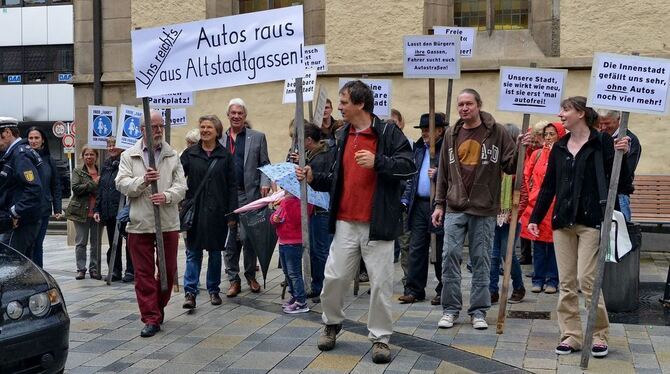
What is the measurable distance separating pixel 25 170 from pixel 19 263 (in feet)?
8.89

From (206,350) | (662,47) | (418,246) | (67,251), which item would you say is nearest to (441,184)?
(418,246)

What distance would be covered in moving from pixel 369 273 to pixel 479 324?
1.34 m

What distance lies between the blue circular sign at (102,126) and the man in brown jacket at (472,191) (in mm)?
5149

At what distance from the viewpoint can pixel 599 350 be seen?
248 inches

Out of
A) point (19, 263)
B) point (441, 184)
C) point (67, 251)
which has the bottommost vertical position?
point (67, 251)

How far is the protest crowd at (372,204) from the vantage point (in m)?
6.35

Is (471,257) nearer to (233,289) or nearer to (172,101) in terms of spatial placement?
(233,289)

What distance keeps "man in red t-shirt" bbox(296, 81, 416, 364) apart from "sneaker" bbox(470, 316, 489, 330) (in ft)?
3.76

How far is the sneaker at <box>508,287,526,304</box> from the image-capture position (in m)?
8.56

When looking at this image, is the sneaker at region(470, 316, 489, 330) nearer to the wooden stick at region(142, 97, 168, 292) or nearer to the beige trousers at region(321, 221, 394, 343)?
the beige trousers at region(321, 221, 394, 343)

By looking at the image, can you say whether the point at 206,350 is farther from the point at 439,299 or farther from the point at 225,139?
the point at 225,139

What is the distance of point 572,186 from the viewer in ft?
20.7

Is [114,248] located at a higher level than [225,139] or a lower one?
lower

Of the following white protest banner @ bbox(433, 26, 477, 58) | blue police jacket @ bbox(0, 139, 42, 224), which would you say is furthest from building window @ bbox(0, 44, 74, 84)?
blue police jacket @ bbox(0, 139, 42, 224)
